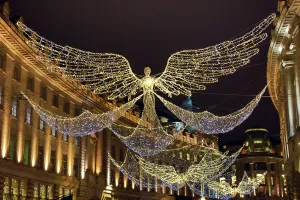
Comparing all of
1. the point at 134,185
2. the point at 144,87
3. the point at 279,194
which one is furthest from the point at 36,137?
the point at 279,194

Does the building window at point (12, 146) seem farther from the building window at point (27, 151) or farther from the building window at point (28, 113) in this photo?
the building window at point (28, 113)

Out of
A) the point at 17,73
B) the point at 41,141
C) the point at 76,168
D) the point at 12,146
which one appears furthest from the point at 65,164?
the point at 17,73

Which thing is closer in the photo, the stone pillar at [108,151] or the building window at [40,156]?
the building window at [40,156]

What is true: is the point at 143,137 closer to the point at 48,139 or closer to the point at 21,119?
the point at 48,139

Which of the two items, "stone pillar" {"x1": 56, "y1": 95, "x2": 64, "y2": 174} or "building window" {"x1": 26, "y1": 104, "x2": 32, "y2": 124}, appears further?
"stone pillar" {"x1": 56, "y1": 95, "x2": 64, "y2": 174}

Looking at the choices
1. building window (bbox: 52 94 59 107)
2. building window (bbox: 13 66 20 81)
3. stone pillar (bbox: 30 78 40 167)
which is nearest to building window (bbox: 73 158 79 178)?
building window (bbox: 52 94 59 107)

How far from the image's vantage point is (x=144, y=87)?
22.4 metres

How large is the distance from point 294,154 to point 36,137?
19976mm

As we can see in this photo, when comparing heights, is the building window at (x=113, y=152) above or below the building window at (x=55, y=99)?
below

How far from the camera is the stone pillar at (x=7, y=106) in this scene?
1291 inches

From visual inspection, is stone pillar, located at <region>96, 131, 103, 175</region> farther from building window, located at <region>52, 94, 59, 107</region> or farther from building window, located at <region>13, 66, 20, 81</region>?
building window, located at <region>13, 66, 20, 81</region>

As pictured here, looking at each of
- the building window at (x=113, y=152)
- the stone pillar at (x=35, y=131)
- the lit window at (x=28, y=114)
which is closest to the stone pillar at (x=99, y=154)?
the building window at (x=113, y=152)

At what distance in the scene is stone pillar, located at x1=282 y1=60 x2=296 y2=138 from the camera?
31812 mm

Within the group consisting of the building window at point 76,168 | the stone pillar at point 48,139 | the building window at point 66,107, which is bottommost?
the building window at point 76,168
